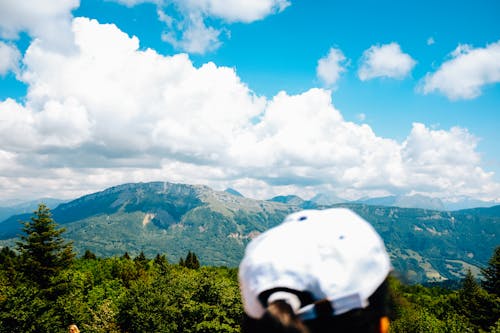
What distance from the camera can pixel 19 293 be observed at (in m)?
35.5

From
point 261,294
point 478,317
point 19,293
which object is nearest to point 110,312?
point 19,293

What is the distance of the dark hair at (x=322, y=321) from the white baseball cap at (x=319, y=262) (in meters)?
0.03

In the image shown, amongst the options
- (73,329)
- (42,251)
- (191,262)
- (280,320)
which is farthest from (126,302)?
(191,262)

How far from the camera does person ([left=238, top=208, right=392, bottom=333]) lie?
1.42 m

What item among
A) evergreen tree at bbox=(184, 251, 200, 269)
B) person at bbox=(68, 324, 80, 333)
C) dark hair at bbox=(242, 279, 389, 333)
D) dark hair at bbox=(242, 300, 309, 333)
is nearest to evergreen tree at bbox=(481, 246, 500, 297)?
person at bbox=(68, 324, 80, 333)

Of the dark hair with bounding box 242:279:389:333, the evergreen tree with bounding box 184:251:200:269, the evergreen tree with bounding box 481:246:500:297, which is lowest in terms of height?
the evergreen tree with bounding box 184:251:200:269

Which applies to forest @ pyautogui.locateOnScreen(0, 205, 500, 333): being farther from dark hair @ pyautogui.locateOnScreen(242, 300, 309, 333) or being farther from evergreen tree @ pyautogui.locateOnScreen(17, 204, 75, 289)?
dark hair @ pyautogui.locateOnScreen(242, 300, 309, 333)

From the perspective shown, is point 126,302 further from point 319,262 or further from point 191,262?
point 191,262

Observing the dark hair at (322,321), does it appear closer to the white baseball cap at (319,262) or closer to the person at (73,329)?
the white baseball cap at (319,262)

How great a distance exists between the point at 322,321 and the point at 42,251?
212 feet

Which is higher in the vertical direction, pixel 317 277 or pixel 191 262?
pixel 317 277

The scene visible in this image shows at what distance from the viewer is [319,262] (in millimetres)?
1455

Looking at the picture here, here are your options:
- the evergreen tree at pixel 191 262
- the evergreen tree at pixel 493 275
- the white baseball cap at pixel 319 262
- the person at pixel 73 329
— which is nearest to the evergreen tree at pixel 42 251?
the person at pixel 73 329

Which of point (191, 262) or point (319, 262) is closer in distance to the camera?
point (319, 262)
